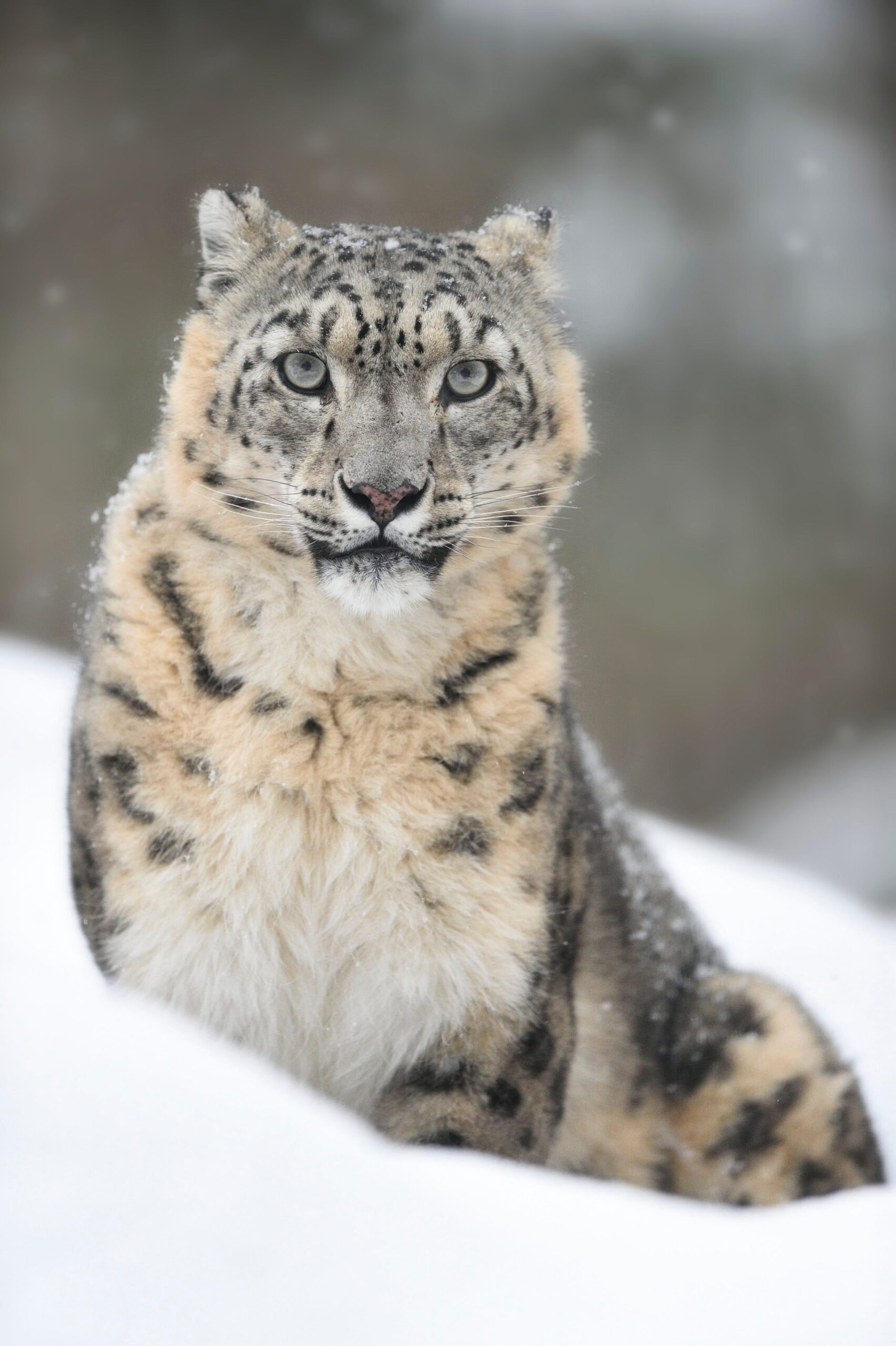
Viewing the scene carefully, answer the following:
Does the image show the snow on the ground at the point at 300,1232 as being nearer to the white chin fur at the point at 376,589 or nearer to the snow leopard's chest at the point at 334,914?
the snow leopard's chest at the point at 334,914

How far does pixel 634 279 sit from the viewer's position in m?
7.29

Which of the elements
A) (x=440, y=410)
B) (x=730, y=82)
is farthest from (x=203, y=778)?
(x=730, y=82)

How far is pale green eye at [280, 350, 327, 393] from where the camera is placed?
252 centimetres

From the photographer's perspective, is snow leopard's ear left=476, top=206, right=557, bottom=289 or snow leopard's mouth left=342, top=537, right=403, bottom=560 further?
snow leopard's ear left=476, top=206, right=557, bottom=289

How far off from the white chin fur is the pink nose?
0.13 metres

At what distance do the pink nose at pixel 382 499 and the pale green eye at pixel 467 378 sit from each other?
1.05 ft

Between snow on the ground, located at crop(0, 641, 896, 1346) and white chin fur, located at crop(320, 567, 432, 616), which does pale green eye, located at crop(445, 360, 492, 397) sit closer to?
white chin fur, located at crop(320, 567, 432, 616)

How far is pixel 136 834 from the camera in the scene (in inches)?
101

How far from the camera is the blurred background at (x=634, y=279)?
3146mm

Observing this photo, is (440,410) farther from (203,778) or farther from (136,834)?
(136,834)

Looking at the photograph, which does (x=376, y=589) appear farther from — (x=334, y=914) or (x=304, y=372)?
(x=334, y=914)

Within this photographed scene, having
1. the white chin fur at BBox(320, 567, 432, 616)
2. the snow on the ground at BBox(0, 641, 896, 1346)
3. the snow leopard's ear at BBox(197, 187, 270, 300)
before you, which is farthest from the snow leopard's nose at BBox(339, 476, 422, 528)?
the snow on the ground at BBox(0, 641, 896, 1346)

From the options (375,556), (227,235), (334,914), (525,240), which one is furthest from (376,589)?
(525,240)

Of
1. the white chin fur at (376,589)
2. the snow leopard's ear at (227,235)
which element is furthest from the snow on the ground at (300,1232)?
the snow leopard's ear at (227,235)
